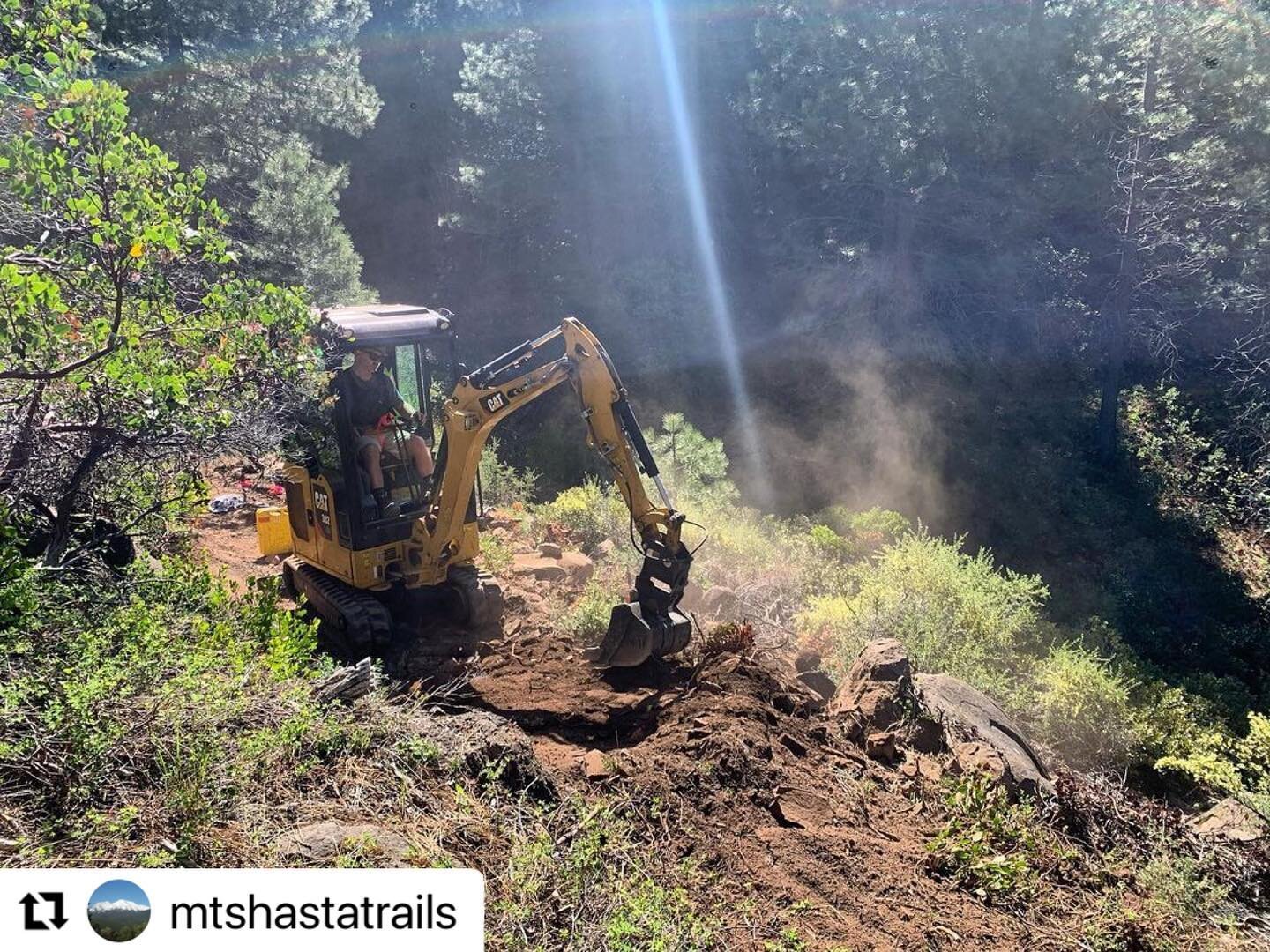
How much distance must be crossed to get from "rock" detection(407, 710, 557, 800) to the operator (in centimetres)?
272

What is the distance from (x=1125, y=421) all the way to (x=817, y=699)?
13.1 metres

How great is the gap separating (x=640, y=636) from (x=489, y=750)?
1945mm

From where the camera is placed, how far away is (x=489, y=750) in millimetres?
4711

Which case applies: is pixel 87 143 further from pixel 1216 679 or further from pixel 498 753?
pixel 1216 679

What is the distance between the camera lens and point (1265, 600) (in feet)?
44.3

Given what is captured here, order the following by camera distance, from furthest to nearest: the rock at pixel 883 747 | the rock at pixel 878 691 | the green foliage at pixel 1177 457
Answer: the green foliage at pixel 1177 457
the rock at pixel 878 691
the rock at pixel 883 747

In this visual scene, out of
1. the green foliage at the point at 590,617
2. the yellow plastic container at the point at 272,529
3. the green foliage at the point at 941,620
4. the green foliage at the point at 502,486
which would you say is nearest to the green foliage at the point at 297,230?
the green foliage at the point at 502,486

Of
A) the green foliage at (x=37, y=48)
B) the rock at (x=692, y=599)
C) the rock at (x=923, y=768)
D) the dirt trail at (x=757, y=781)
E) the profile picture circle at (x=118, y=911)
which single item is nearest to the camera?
the profile picture circle at (x=118, y=911)

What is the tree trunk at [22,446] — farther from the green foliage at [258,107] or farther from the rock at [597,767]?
the green foliage at [258,107]

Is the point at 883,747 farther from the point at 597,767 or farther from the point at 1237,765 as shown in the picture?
the point at 1237,765

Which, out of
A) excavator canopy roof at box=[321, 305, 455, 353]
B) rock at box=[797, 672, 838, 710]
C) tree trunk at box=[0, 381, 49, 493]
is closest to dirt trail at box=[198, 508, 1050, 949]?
rock at box=[797, 672, 838, 710]

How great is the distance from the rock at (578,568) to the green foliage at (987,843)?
4.87m

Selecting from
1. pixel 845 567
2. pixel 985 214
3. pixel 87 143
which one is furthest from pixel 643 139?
pixel 87 143

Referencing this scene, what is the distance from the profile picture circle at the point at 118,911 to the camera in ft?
9.43
